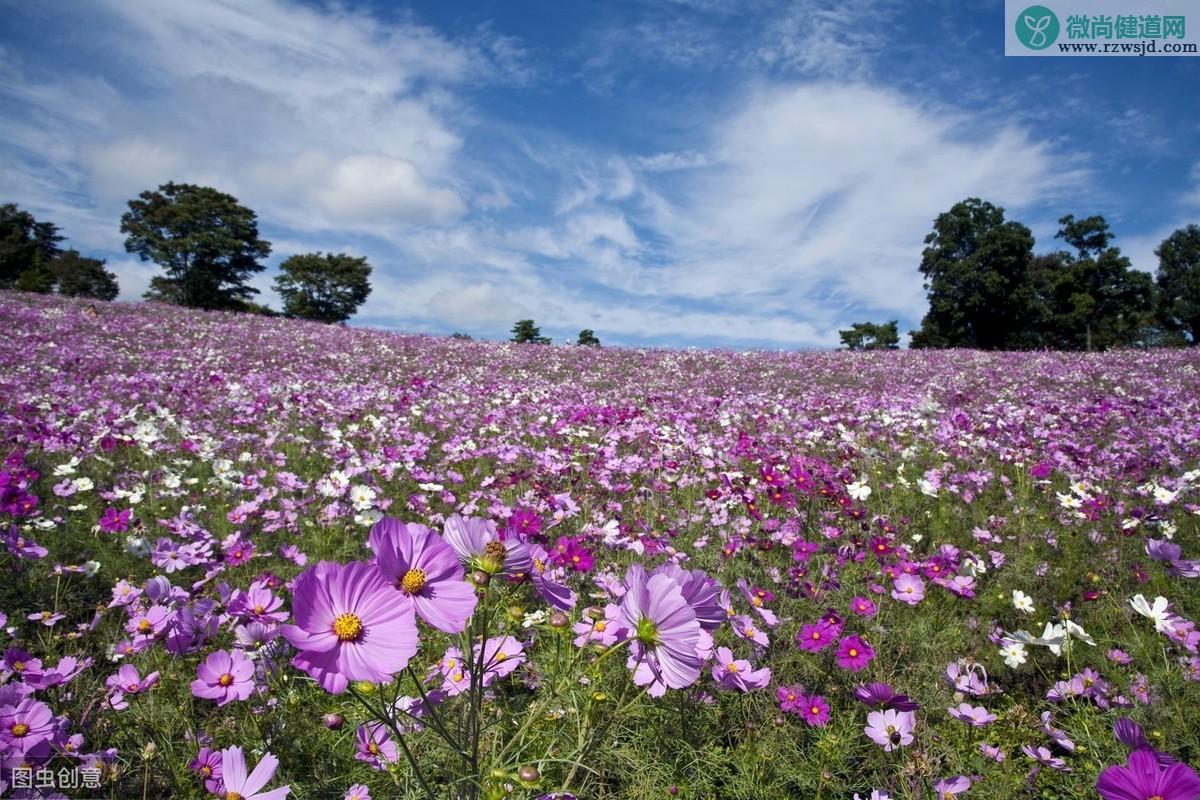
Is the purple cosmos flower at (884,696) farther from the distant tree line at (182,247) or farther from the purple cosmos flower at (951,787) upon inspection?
the distant tree line at (182,247)

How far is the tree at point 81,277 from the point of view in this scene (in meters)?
41.9

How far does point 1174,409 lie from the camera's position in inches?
276

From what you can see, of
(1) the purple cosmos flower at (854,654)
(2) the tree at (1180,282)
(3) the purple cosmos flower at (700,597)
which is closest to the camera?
(3) the purple cosmos flower at (700,597)

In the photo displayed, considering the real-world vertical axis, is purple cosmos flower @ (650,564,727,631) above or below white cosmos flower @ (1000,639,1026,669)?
above

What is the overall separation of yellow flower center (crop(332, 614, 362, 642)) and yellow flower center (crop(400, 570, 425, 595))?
8cm

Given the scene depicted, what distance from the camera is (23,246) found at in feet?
126

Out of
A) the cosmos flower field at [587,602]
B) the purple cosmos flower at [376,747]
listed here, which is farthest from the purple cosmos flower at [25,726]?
the purple cosmos flower at [376,747]

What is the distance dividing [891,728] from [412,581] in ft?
5.09

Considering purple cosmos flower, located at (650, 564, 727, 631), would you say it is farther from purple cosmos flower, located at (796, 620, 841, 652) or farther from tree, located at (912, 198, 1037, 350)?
tree, located at (912, 198, 1037, 350)

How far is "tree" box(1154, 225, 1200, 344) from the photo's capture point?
41.5 meters

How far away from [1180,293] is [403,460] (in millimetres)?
59240

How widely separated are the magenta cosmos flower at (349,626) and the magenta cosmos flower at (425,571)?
26 mm

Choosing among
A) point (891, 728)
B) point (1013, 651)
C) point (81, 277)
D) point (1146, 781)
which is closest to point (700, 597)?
point (1146, 781)

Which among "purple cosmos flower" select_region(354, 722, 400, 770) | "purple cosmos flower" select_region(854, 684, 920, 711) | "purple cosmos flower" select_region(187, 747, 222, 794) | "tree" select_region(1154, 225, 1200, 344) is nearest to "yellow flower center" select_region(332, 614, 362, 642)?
"purple cosmos flower" select_region(354, 722, 400, 770)
